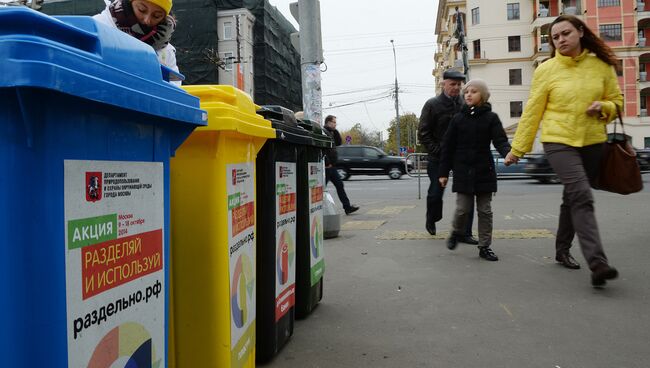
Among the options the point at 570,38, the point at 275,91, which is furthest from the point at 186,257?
the point at 275,91

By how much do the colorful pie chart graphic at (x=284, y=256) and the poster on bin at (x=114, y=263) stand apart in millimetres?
1189

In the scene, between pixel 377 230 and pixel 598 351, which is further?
pixel 377 230

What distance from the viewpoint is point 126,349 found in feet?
5.46

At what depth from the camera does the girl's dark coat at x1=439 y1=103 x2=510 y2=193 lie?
5332 millimetres

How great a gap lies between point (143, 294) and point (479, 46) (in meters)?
60.4

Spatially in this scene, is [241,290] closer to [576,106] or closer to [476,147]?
[576,106]

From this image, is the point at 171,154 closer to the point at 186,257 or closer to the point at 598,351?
the point at 186,257

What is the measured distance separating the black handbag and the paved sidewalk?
721 millimetres

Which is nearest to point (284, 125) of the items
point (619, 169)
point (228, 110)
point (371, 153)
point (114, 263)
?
point (228, 110)

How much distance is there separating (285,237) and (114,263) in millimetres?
1636

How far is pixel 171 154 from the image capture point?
2.02 meters

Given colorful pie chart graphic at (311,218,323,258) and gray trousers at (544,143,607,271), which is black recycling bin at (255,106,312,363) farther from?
gray trousers at (544,143,607,271)

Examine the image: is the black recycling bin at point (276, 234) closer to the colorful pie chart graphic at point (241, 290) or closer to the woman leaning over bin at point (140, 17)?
the colorful pie chart graphic at point (241, 290)

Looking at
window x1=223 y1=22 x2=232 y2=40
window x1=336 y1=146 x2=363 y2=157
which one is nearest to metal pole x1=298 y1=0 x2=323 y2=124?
window x1=336 y1=146 x2=363 y2=157
